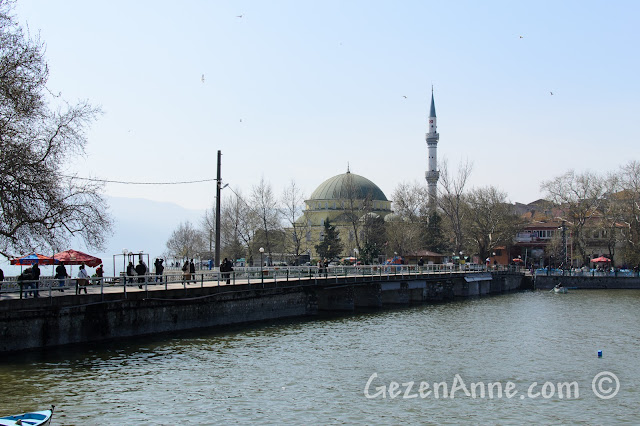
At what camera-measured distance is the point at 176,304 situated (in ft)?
104

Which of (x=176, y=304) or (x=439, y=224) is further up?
(x=439, y=224)

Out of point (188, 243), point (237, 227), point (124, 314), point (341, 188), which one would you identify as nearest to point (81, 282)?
point (124, 314)

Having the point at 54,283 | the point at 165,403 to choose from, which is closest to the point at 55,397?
the point at 165,403

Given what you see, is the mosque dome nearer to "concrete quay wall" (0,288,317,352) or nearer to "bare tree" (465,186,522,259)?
"bare tree" (465,186,522,259)

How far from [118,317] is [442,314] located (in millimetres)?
23827

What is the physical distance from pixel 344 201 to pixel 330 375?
82.8 m

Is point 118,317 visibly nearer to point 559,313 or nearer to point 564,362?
point 564,362

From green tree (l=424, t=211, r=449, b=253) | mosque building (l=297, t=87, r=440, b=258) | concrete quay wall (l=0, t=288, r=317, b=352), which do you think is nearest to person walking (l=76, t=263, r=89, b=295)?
concrete quay wall (l=0, t=288, r=317, b=352)

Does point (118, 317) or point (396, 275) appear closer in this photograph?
point (118, 317)

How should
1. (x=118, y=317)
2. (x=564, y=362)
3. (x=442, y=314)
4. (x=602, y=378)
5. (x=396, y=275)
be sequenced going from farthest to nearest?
(x=396, y=275)
(x=442, y=314)
(x=118, y=317)
(x=564, y=362)
(x=602, y=378)

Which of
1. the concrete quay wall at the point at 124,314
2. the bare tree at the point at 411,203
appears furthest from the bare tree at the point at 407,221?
the concrete quay wall at the point at 124,314

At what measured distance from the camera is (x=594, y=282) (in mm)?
75812

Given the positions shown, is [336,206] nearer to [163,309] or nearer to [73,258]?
[73,258]

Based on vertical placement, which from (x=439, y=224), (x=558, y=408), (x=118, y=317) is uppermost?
(x=439, y=224)
